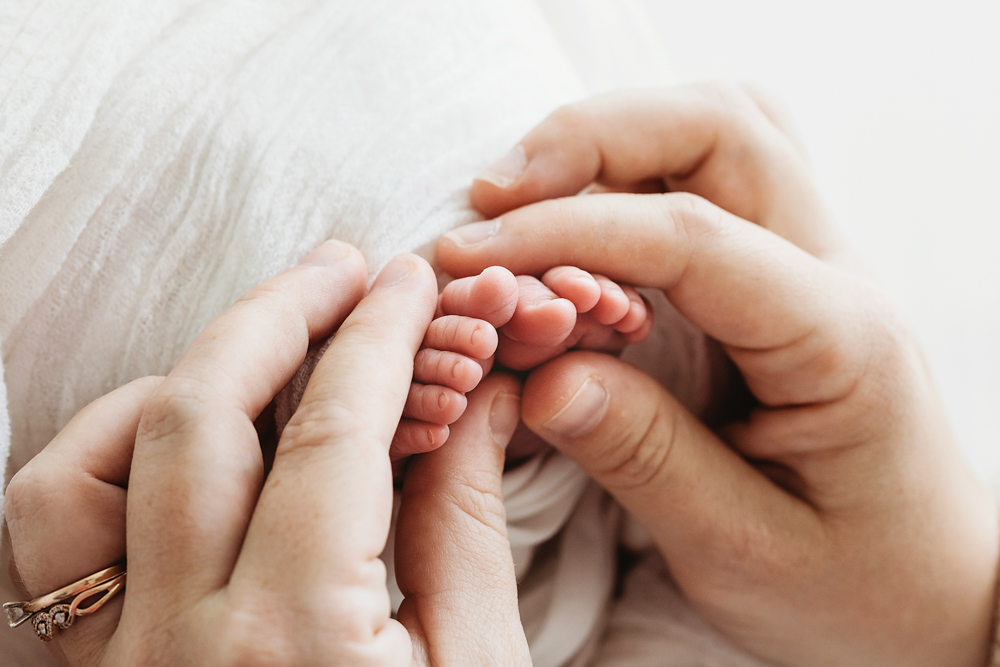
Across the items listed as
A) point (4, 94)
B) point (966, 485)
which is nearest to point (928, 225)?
point (966, 485)

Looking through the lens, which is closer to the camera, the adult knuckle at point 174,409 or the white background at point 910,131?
the adult knuckle at point 174,409

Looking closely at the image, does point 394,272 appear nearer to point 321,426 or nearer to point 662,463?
point 321,426

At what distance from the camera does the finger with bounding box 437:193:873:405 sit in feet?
2.03

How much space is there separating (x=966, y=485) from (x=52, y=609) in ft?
2.94

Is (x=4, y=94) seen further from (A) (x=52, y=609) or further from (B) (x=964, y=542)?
(B) (x=964, y=542)

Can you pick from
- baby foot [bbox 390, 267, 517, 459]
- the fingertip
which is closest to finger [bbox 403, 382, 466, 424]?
baby foot [bbox 390, 267, 517, 459]

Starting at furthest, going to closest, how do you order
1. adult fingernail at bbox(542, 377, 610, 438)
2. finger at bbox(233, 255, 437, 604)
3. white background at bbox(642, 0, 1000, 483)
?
white background at bbox(642, 0, 1000, 483) < adult fingernail at bbox(542, 377, 610, 438) < finger at bbox(233, 255, 437, 604)

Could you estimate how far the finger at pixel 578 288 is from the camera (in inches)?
22.4

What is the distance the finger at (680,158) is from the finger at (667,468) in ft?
0.62

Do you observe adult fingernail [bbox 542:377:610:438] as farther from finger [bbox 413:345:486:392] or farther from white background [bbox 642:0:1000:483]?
white background [bbox 642:0:1000:483]

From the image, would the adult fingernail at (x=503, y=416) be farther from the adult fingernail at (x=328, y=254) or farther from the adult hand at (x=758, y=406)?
the adult fingernail at (x=328, y=254)

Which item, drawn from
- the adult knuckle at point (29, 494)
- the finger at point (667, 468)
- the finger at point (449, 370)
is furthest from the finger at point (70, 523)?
the finger at point (667, 468)

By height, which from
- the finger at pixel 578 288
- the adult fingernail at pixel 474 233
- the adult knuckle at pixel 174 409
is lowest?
the finger at pixel 578 288

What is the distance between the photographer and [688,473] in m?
0.68
